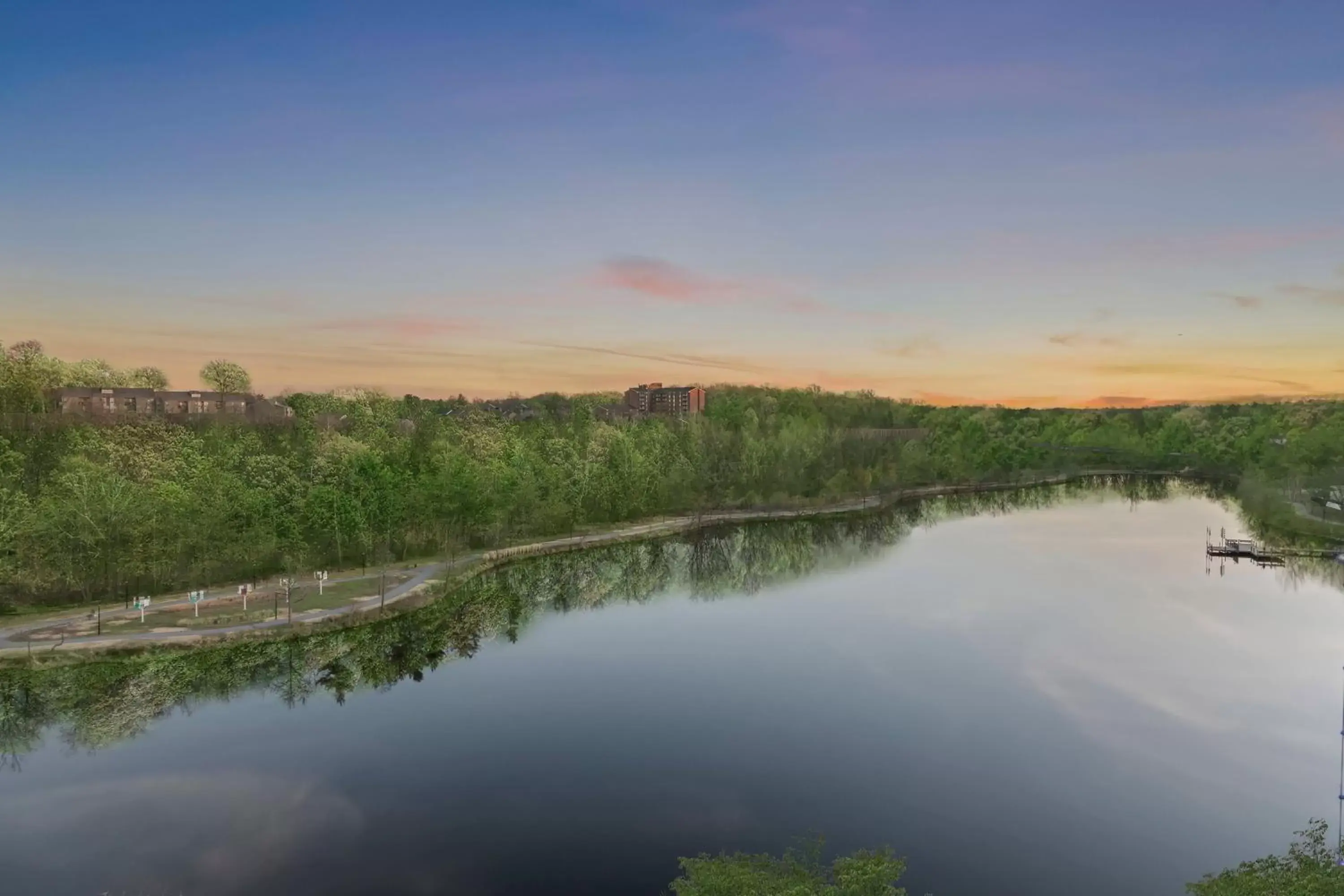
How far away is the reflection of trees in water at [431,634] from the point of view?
1414 inches

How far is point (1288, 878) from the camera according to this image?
1806 centimetres

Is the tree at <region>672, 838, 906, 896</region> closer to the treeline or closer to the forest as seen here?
the treeline

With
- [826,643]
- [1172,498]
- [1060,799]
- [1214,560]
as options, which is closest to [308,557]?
[826,643]

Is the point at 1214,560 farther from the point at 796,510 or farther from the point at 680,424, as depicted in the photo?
the point at 680,424

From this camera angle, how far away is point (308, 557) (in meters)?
59.7

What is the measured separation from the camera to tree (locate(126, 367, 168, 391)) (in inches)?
4306

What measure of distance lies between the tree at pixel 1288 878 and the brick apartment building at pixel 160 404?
88.1m

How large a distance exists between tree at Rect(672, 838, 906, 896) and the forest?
138 ft

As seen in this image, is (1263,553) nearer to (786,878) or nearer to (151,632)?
(786,878)

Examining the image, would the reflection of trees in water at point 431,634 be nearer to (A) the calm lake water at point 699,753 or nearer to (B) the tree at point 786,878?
(A) the calm lake water at point 699,753

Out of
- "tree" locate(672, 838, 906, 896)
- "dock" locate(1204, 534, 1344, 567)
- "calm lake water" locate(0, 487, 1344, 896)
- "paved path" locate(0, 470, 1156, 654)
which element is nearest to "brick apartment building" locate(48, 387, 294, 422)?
"paved path" locate(0, 470, 1156, 654)

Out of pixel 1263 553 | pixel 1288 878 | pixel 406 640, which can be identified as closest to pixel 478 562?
pixel 406 640

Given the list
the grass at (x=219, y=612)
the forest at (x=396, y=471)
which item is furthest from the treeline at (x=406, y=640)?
the forest at (x=396, y=471)

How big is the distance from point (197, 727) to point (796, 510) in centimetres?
7904
